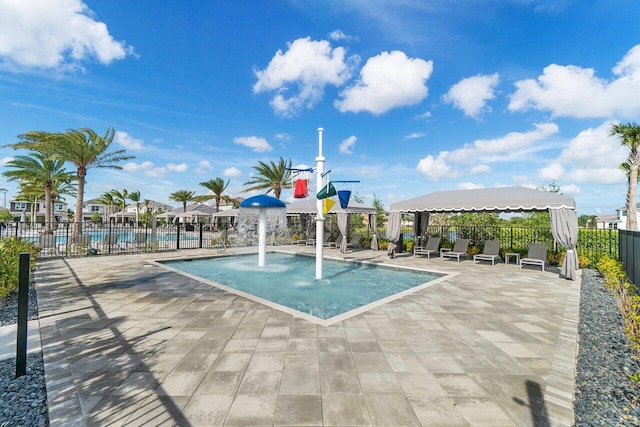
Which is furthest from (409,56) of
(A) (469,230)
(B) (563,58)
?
(A) (469,230)

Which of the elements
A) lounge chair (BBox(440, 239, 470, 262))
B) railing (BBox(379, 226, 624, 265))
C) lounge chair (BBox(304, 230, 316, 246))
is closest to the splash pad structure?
lounge chair (BBox(304, 230, 316, 246))

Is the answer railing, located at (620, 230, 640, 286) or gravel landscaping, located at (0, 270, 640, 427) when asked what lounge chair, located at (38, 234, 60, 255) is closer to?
Answer: gravel landscaping, located at (0, 270, 640, 427)

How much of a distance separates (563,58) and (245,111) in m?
18.6

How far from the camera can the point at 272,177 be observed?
84.1 ft

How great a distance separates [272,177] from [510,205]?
19551mm

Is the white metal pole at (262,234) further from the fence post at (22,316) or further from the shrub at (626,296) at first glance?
the shrub at (626,296)

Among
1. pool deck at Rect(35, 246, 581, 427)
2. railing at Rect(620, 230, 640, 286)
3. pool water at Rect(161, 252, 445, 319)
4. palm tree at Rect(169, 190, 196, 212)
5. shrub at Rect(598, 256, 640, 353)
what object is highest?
palm tree at Rect(169, 190, 196, 212)

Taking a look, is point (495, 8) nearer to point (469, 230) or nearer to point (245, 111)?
point (469, 230)

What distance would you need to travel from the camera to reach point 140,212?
163 ft

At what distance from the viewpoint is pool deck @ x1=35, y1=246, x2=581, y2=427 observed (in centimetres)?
239

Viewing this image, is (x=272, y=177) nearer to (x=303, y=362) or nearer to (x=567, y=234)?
(x=567, y=234)

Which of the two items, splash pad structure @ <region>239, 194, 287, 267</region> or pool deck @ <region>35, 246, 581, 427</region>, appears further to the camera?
splash pad structure @ <region>239, 194, 287, 267</region>

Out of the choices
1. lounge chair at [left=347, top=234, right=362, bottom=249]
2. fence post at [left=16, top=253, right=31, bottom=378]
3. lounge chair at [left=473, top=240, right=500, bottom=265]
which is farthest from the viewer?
lounge chair at [left=347, top=234, right=362, bottom=249]

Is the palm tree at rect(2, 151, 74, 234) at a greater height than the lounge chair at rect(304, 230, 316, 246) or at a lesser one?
greater
